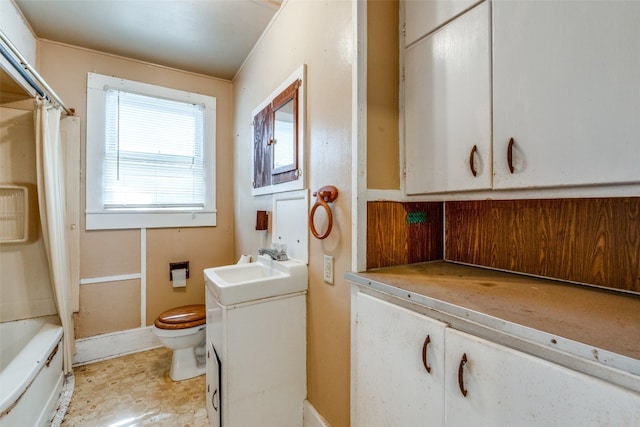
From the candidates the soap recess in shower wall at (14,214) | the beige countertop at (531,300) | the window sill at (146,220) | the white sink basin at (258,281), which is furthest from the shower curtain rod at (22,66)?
the beige countertop at (531,300)

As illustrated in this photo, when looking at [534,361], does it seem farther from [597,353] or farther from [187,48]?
[187,48]

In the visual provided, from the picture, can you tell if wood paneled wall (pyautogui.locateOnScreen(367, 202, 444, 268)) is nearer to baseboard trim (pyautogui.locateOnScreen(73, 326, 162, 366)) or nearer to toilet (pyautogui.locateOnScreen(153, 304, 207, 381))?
toilet (pyautogui.locateOnScreen(153, 304, 207, 381))

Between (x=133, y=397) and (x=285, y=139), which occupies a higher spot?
(x=285, y=139)

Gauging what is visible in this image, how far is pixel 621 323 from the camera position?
64 cm

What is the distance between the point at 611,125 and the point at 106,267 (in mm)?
3250

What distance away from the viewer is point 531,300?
2.65 ft

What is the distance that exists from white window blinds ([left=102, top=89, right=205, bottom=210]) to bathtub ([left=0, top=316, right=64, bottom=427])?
1.02 metres

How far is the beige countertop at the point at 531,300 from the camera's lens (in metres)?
0.59

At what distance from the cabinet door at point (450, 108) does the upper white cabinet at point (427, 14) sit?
3cm

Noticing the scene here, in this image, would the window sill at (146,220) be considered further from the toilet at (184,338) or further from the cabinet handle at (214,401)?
the cabinet handle at (214,401)

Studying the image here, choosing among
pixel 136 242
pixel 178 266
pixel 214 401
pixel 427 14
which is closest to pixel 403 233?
pixel 427 14

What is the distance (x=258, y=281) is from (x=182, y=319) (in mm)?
1010

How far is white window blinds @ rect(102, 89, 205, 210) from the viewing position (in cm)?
250

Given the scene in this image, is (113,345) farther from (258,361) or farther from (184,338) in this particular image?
(258,361)
